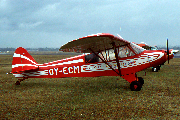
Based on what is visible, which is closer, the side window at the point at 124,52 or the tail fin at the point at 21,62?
the side window at the point at 124,52

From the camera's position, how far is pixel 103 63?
9016 millimetres

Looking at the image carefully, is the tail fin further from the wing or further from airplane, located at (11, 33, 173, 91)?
the wing

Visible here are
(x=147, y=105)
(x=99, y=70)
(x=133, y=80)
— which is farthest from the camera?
Result: (x=99, y=70)

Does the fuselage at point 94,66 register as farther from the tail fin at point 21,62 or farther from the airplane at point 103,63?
the tail fin at point 21,62

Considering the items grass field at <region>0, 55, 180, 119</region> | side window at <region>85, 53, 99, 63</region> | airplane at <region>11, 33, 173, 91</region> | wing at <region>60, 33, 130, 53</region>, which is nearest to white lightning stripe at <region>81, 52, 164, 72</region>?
airplane at <region>11, 33, 173, 91</region>

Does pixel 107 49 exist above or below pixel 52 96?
above

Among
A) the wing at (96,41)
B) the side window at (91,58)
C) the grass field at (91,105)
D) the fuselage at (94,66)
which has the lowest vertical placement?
the grass field at (91,105)

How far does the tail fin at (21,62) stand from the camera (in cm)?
963

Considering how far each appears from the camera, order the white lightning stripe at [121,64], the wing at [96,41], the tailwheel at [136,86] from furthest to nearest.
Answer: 1. the white lightning stripe at [121,64]
2. the tailwheel at [136,86]
3. the wing at [96,41]

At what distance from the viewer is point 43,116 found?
511cm

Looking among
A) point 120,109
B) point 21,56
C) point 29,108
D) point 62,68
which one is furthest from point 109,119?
point 21,56

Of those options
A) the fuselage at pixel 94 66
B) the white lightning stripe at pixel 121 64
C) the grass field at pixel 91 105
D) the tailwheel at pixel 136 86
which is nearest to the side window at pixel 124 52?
the fuselage at pixel 94 66

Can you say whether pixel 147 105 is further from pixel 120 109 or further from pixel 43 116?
pixel 43 116

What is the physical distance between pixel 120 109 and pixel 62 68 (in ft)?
15.5
